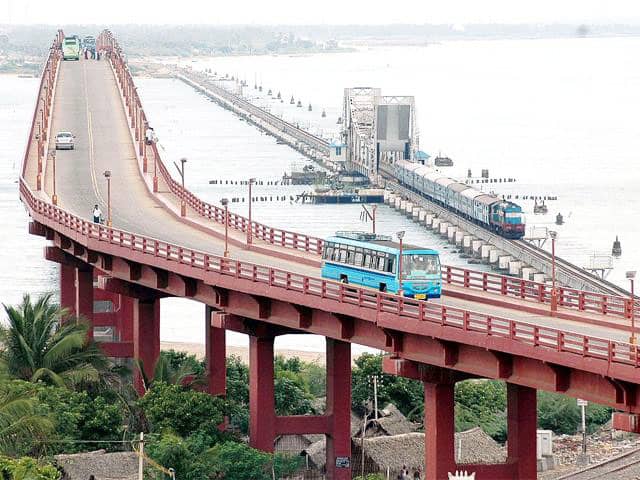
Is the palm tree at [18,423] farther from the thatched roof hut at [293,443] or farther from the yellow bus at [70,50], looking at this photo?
the yellow bus at [70,50]

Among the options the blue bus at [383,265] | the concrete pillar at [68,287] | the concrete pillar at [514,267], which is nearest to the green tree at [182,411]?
the blue bus at [383,265]

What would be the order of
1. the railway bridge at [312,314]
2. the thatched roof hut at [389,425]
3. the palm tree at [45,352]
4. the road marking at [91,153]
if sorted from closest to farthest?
the railway bridge at [312,314] < the palm tree at [45,352] < the thatched roof hut at [389,425] < the road marking at [91,153]

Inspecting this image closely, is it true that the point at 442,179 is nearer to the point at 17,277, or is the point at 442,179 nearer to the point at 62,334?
the point at 17,277

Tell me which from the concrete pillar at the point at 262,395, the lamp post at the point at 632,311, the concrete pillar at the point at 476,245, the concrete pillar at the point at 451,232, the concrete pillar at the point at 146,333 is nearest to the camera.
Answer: the lamp post at the point at 632,311

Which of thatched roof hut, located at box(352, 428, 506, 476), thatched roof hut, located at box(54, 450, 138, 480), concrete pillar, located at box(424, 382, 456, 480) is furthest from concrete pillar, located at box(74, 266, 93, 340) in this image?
concrete pillar, located at box(424, 382, 456, 480)

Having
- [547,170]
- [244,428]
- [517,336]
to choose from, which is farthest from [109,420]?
[547,170]

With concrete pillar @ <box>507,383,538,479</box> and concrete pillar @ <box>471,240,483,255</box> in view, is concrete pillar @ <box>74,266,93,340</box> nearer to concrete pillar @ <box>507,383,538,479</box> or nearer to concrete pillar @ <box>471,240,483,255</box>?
concrete pillar @ <box>507,383,538,479</box>
